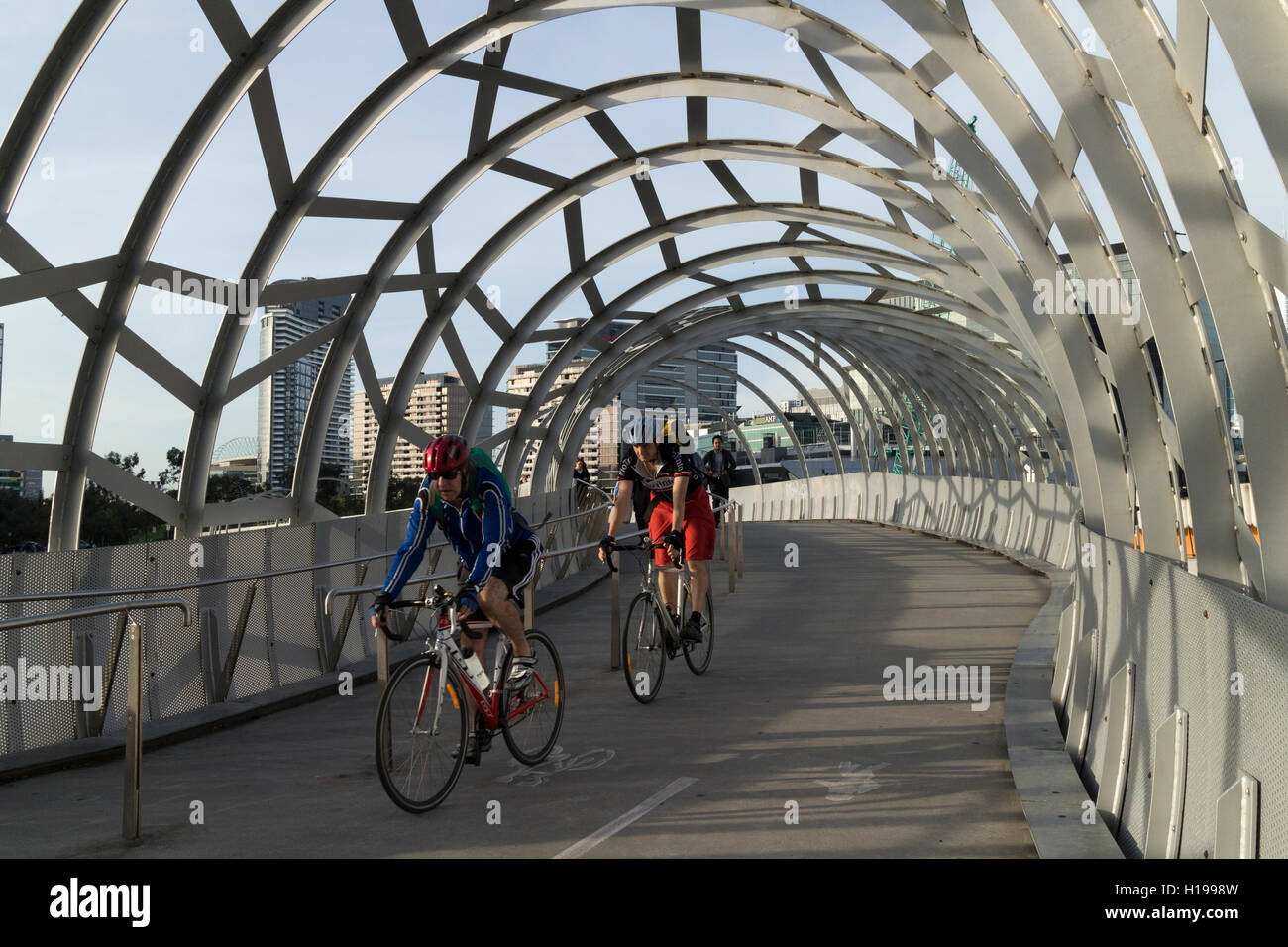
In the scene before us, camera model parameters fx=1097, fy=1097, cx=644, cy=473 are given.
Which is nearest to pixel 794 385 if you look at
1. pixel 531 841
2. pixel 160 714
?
pixel 160 714

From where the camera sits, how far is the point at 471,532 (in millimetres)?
6297

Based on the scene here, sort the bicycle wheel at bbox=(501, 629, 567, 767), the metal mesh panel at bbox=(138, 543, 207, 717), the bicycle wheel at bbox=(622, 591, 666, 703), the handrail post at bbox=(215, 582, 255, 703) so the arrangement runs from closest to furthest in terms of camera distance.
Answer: the bicycle wheel at bbox=(501, 629, 567, 767)
the bicycle wheel at bbox=(622, 591, 666, 703)
the metal mesh panel at bbox=(138, 543, 207, 717)
the handrail post at bbox=(215, 582, 255, 703)

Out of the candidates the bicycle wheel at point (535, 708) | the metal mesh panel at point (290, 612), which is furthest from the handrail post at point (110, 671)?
the bicycle wheel at point (535, 708)

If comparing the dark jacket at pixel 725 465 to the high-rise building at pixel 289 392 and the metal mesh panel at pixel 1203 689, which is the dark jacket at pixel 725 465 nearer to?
the high-rise building at pixel 289 392

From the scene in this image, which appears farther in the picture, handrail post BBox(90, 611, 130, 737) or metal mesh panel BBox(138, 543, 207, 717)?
metal mesh panel BBox(138, 543, 207, 717)

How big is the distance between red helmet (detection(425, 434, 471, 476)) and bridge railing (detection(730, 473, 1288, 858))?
3.52 metres

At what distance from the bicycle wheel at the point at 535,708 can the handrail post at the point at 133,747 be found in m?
1.91

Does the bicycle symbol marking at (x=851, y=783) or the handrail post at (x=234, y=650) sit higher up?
the handrail post at (x=234, y=650)

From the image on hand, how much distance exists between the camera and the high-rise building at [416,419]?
19.5m

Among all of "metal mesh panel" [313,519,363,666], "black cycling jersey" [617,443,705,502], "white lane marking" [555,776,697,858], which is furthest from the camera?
"metal mesh panel" [313,519,363,666]

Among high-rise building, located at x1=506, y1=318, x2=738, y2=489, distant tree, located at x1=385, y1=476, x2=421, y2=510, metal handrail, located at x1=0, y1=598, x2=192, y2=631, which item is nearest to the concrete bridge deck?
metal handrail, located at x1=0, y1=598, x2=192, y2=631

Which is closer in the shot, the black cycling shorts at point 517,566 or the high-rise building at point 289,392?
the black cycling shorts at point 517,566

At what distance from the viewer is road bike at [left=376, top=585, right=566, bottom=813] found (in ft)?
17.9

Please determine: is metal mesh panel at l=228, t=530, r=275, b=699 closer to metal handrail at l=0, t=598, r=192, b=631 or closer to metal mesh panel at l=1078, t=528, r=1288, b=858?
metal handrail at l=0, t=598, r=192, b=631
